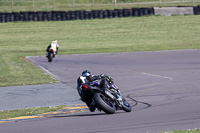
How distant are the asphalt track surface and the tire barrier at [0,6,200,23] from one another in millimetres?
12435

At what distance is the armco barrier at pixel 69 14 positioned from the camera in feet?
Answer: 135

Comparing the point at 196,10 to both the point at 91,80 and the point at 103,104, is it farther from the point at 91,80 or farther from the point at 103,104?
the point at 103,104

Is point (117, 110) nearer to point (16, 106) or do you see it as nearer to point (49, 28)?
point (16, 106)

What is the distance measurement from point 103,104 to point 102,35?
95.6ft

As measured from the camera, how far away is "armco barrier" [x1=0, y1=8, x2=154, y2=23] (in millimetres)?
41062

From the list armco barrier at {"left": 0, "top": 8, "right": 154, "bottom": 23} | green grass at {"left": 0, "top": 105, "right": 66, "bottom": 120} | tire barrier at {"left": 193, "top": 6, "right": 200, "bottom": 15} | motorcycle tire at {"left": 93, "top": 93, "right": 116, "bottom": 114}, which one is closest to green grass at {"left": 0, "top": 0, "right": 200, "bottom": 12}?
armco barrier at {"left": 0, "top": 8, "right": 154, "bottom": 23}

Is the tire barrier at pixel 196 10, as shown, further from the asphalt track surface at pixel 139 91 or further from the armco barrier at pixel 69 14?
the asphalt track surface at pixel 139 91

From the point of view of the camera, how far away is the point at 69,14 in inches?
1671

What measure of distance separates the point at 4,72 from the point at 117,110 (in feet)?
37.2

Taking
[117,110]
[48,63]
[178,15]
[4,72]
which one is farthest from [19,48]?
[117,110]

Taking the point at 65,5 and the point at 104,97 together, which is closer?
the point at 104,97

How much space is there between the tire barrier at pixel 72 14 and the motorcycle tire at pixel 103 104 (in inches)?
1190

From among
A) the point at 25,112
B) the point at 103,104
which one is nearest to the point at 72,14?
the point at 25,112

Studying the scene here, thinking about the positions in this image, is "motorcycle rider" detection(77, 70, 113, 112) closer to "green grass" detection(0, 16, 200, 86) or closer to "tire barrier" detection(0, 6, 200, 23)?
"green grass" detection(0, 16, 200, 86)
